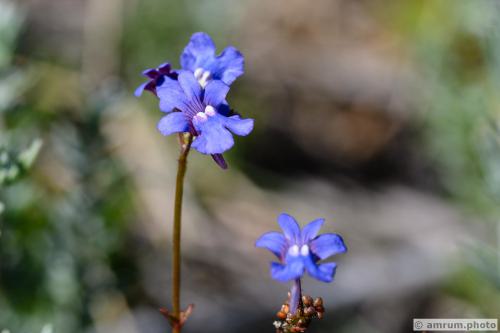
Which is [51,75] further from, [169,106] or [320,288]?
[169,106]

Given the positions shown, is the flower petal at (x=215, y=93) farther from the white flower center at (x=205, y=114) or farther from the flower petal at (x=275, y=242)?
the flower petal at (x=275, y=242)

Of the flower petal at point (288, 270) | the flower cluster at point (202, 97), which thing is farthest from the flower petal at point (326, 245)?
the flower cluster at point (202, 97)

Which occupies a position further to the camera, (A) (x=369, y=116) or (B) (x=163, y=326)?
(A) (x=369, y=116)

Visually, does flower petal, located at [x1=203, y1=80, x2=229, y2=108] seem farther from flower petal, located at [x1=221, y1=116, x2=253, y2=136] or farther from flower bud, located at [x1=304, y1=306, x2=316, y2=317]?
flower bud, located at [x1=304, y1=306, x2=316, y2=317]

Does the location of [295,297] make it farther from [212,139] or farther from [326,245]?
[212,139]

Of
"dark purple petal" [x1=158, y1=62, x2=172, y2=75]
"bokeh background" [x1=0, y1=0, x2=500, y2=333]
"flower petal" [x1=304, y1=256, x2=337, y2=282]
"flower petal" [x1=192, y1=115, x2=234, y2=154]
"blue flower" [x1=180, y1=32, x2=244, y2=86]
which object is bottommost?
"flower petal" [x1=304, y1=256, x2=337, y2=282]

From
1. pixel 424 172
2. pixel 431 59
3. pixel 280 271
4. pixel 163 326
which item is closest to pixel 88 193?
pixel 163 326

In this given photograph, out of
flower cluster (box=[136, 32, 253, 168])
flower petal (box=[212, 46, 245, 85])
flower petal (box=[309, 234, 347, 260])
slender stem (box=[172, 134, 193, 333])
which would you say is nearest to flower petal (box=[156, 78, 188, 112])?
flower cluster (box=[136, 32, 253, 168])

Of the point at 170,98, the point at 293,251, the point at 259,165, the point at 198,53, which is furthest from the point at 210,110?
the point at 259,165
